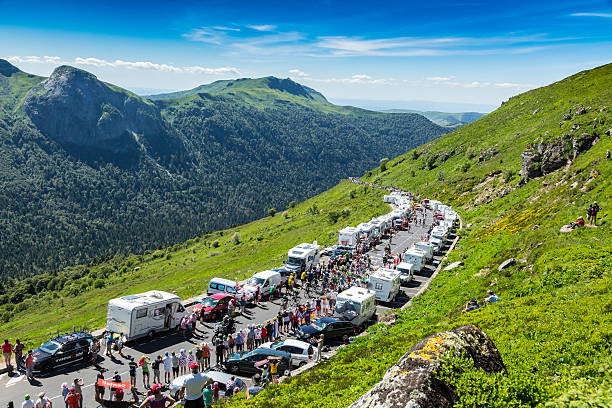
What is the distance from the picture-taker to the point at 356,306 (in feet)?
89.1

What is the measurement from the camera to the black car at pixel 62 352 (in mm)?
20250

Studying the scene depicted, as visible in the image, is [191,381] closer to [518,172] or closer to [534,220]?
[534,220]

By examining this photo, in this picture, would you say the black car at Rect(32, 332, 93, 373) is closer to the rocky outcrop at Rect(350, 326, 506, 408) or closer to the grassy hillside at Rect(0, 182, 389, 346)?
the grassy hillside at Rect(0, 182, 389, 346)

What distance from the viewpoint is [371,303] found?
2853 cm

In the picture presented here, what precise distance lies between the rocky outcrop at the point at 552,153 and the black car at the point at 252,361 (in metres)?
48.2

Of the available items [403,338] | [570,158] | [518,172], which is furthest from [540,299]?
[518,172]

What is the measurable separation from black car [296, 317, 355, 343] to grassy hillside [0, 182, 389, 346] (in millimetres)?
18949

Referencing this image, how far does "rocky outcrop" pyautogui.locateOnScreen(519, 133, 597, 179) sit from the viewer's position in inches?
1971

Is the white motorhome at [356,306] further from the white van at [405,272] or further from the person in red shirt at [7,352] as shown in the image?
the person in red shirt at [7,352]

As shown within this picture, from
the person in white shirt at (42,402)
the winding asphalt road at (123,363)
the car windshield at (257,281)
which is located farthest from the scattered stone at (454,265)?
the person in white shirt at (42,402)

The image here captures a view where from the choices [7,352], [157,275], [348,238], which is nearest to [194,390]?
[7,352]

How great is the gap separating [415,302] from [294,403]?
17918 mm

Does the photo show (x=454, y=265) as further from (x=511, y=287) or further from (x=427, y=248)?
(x=511, y=287)

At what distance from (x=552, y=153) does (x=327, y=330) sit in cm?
4622
